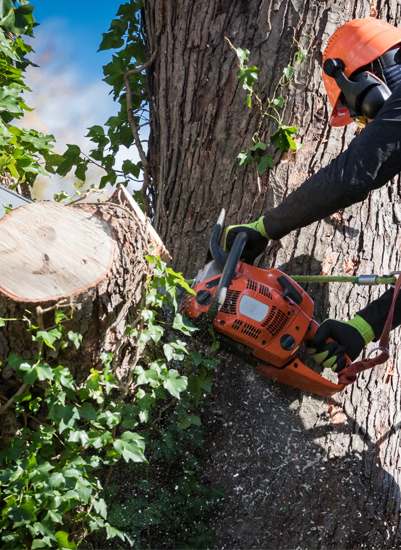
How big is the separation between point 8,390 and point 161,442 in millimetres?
707

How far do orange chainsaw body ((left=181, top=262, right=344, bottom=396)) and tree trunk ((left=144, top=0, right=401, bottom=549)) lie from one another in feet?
0.38

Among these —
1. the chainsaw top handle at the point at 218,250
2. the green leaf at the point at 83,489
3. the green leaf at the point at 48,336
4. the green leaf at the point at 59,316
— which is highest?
the chainsaw top handle at the point at 218,250

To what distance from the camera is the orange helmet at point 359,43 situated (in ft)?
7.56

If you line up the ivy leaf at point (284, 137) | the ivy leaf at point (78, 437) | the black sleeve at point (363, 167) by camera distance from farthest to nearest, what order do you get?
1. the ivy leaf at point (284, 137)
2. the black sleeve at point (363, 167)
3. the ivy leaf at point (78, 437)

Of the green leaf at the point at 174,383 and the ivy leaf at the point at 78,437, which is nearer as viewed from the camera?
the ivy leaf at the point at 78,437

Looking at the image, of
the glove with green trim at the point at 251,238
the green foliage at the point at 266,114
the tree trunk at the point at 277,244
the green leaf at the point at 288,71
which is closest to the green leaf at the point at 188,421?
the tree trunk at the point at 277,244

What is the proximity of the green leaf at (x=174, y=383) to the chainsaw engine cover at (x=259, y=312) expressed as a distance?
361mm

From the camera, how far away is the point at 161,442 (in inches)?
86.3

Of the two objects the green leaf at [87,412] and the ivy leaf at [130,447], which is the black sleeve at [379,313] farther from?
the green leaf at [87,412]

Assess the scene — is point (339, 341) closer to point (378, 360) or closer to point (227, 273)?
point (378, 360)

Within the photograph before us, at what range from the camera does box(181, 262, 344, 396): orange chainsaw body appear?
7.57 feet

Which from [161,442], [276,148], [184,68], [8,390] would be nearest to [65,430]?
[8,390]

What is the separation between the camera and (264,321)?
2.33 m

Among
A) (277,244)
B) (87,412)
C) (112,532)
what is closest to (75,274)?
(87,412)
